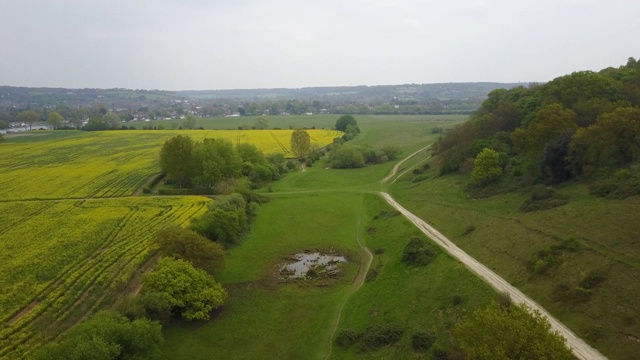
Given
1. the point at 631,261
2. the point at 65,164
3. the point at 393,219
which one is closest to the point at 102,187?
the point at 65,164

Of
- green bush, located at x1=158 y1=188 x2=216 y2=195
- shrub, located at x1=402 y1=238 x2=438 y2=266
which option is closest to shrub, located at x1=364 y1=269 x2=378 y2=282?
shrub, located at x1=402 y1=238 x2=438 y2=266

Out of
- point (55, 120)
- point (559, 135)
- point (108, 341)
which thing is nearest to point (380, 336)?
point (108, 341)

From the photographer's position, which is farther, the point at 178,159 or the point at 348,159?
the point at 348,159

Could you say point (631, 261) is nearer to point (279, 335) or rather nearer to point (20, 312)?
point (279, 335)

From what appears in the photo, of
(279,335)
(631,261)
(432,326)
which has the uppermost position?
(631,261)

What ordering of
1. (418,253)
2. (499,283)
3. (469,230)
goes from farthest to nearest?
(469,230)
(418,253)
(499,283)

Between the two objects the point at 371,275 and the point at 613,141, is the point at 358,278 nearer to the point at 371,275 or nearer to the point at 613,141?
the point at 371,275

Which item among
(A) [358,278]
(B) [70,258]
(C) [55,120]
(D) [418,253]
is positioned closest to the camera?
(D) [418,253]
